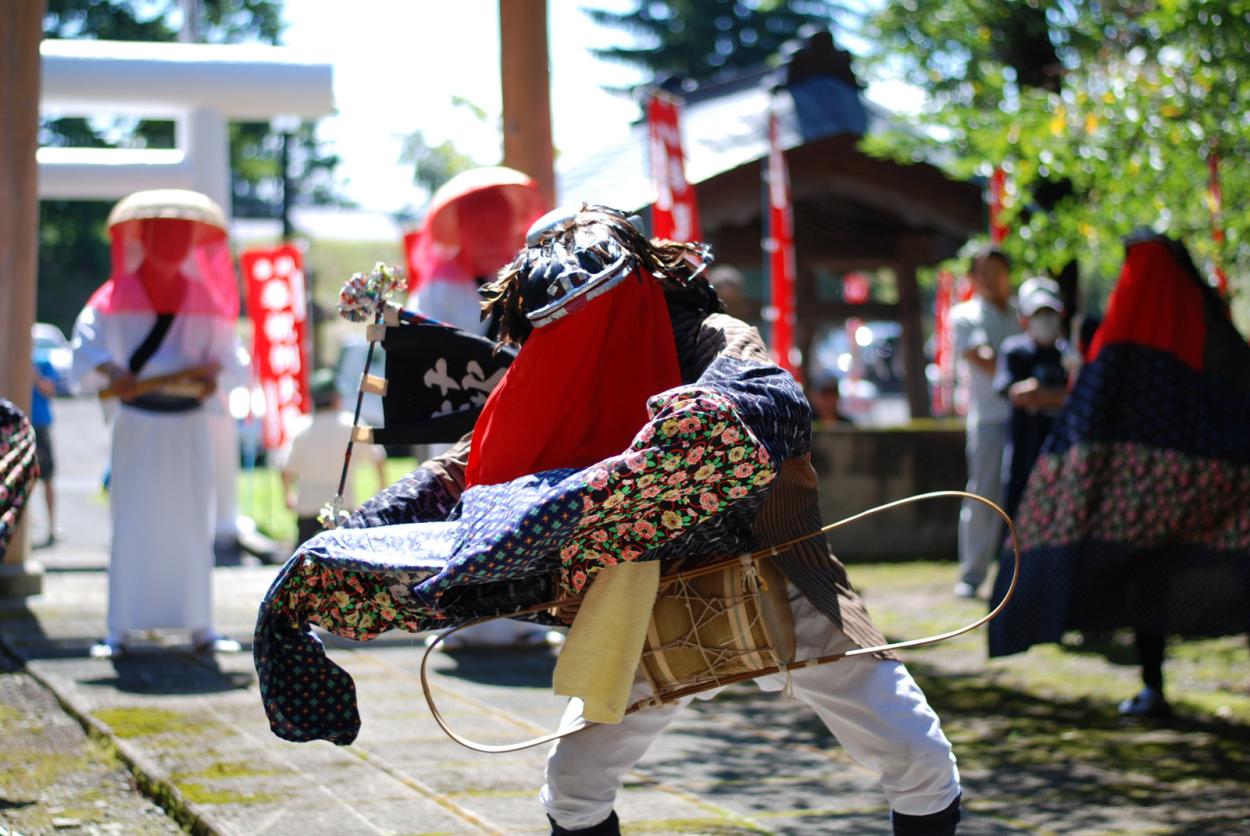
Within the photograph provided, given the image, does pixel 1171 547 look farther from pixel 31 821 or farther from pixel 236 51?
pixel 236 51

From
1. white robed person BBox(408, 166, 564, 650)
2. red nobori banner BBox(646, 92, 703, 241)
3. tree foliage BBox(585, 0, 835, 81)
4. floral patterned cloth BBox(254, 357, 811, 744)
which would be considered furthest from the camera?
tree foliage BBox(585, 0, 835, 81)

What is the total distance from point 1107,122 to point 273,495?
13.6 meters

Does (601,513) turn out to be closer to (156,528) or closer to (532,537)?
(532,537)

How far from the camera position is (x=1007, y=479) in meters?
8.19

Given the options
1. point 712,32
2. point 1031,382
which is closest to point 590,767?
point 1031,382

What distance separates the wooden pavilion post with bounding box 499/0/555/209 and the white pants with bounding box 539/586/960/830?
4567 millimetres

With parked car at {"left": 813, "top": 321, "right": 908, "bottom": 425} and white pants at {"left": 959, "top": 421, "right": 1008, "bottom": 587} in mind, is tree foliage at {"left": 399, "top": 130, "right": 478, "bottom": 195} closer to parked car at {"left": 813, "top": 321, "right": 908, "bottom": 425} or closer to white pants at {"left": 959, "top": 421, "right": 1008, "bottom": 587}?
parked car at {"left": 813, "top": 321, "right": 908, "bottom": 425}

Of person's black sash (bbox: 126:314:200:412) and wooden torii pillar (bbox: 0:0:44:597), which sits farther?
wooden torii pillar (bbox: 0:0:44:597)

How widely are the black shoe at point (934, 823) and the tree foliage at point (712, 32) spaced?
37.6 metres

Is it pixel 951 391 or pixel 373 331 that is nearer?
pixel 373 331

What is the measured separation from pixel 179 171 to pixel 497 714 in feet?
21.3

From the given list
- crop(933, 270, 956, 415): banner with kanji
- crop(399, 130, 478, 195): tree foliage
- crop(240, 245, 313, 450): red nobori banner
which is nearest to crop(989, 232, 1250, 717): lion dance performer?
crop(240, 245, 313, 450): red nobori banner

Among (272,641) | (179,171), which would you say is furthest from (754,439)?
(179,171)

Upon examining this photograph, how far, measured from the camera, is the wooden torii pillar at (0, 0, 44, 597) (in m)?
8.20
